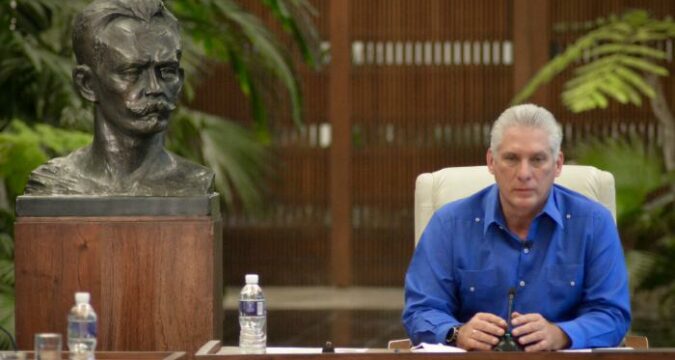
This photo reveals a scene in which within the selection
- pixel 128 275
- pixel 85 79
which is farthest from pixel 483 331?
pixel 85 79

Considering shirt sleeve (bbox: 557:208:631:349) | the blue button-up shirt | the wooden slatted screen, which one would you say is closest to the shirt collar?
the blue button-up shirt

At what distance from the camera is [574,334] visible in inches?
150

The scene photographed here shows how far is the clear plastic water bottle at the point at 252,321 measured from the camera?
3576 mm

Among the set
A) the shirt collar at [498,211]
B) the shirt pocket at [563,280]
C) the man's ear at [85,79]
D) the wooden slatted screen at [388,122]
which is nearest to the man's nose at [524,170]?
the shirt collar at [498,211]

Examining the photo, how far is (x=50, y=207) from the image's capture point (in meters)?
4.27

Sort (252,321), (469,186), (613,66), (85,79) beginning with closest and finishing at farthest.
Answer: (252,321) < (85,79) < (469,186) < (613,66)

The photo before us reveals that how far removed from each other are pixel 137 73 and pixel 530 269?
1275mm

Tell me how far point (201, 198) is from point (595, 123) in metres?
6.68

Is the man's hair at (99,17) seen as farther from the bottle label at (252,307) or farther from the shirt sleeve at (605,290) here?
the shirt sleeve at (605,290)

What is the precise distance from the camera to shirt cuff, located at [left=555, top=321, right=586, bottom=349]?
381 centimetres

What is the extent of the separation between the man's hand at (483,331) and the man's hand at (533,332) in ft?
0.12

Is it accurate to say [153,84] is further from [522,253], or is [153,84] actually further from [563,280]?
[563,280]

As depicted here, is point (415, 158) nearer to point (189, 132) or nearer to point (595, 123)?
point (595, 123)

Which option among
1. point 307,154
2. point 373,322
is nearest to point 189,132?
point 373,322
